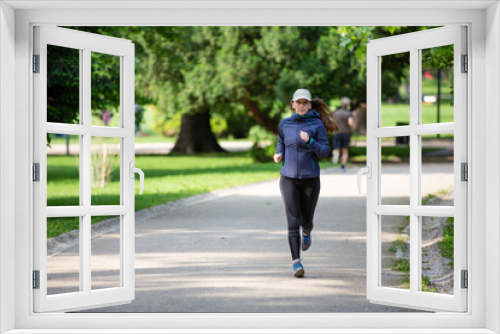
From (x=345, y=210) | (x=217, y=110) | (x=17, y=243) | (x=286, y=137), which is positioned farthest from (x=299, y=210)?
(x=217, y=110)

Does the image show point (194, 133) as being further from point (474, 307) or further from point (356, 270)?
point (474, 307)

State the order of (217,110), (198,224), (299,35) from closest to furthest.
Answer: (198,224), (299,35), (217,110)

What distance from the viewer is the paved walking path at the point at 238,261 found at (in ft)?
23.2

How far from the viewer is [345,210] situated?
13.8 metres

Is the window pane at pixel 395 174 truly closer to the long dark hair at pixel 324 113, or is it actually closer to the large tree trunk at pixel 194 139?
the long dark hair at pixel 324 113

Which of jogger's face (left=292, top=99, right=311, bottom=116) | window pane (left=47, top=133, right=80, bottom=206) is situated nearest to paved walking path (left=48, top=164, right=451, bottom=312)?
window pane (left=47, top=133, right=80, bottom=206)

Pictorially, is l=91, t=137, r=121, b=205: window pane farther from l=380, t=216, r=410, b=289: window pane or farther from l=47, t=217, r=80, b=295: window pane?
l=380, t=216, r=410, b=289: window pane

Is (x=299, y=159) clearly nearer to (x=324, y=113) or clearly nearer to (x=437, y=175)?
(x=324, y=113)

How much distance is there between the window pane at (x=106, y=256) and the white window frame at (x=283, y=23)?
166 cm

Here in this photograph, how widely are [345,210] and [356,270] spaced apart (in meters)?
5.19

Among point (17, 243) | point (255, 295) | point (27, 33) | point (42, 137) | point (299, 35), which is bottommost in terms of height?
point (255, 295)

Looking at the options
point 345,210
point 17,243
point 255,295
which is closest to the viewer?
point 17,243

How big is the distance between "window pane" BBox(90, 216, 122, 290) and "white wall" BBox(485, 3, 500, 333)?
3.38m

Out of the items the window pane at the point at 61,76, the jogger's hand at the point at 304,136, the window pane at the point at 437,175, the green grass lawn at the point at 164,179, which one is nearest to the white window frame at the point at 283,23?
the window pane at the point at 437,175
